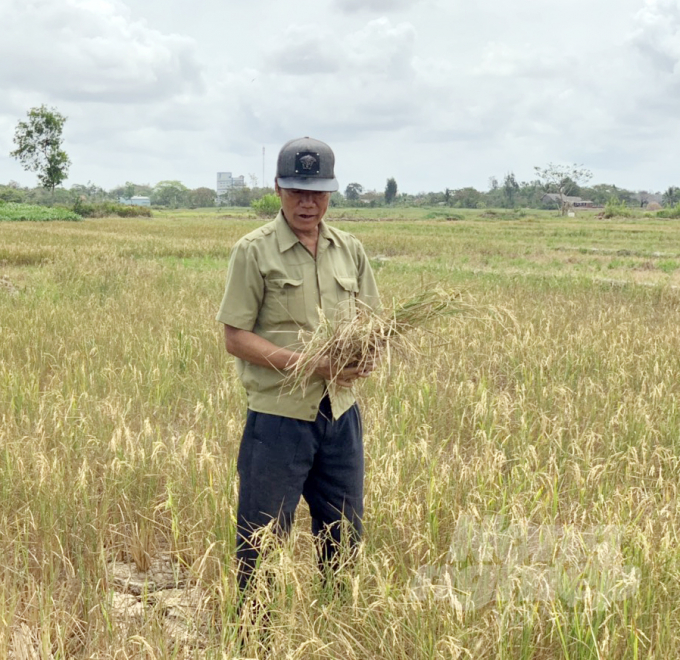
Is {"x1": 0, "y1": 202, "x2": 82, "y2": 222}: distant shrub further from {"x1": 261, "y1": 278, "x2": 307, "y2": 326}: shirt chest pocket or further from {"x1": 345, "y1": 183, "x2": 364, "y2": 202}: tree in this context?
{"x1": 345, "y1": 183, "x2": 364, "y2": 202}: tree

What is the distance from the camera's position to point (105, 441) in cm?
359

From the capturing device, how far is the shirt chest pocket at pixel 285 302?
2189 mm

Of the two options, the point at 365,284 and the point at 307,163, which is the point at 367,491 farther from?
the point at 307,163

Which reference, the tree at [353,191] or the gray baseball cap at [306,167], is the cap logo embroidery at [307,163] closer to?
the gray baseball cap at [306,167]

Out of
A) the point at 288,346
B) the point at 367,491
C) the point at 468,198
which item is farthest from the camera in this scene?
the point at 468,198

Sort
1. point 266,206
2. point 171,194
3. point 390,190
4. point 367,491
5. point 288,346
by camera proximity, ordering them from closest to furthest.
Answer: point 288,346 → point 367,491 → point 266,206 → point 390,190 → point 171,194

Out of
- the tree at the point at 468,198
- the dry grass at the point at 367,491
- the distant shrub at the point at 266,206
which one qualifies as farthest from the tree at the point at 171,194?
the dry grass at the point at 367,491

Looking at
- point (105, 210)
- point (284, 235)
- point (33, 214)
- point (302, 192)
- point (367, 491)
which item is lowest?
point (367, 491)

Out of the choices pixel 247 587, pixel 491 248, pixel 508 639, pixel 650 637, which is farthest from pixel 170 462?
pixel 491 248

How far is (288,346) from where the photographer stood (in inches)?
85.6

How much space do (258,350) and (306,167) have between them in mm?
565

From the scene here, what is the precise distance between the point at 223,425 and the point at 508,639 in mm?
2181

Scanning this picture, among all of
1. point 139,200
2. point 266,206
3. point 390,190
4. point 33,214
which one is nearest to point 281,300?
point 33,214

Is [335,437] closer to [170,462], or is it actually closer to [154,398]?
[170,462]
